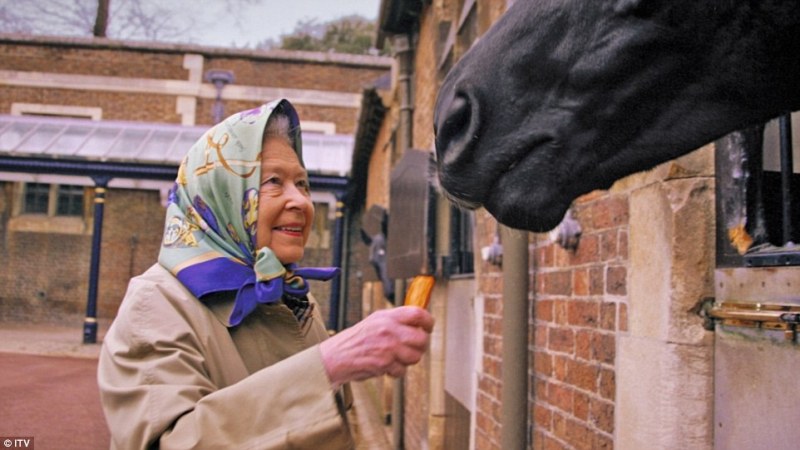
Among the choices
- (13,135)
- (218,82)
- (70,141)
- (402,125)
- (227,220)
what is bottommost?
(227,220)

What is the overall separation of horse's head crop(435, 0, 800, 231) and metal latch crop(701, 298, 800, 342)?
1.63 ft

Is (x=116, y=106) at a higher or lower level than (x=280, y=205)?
higher

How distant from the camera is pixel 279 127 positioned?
5.94ft

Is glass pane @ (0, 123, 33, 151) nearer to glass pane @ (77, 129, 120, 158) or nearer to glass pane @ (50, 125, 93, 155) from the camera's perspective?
glass pane @ (50, 125, 93, 155)

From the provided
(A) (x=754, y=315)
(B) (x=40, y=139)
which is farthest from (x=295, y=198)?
(B) (x=40, y=139)

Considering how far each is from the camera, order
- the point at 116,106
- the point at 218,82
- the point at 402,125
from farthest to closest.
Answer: the point at 218,82 < the point at 116,106 < the point at 402,125

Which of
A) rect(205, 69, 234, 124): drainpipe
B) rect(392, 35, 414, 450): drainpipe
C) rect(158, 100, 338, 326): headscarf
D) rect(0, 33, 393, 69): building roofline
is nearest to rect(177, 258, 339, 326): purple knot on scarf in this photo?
rect(158, 100, 338, 326): headscarf

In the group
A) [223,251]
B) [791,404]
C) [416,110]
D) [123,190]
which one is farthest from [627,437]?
[123,190]

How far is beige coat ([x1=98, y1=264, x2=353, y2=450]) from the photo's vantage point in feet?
4.15

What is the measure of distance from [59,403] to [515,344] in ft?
19.1

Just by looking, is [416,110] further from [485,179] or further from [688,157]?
[485,179]

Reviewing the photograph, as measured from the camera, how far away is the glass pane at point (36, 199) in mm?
18969

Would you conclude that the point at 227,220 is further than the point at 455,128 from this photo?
Yes

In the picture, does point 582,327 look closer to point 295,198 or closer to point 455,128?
point 295,198
